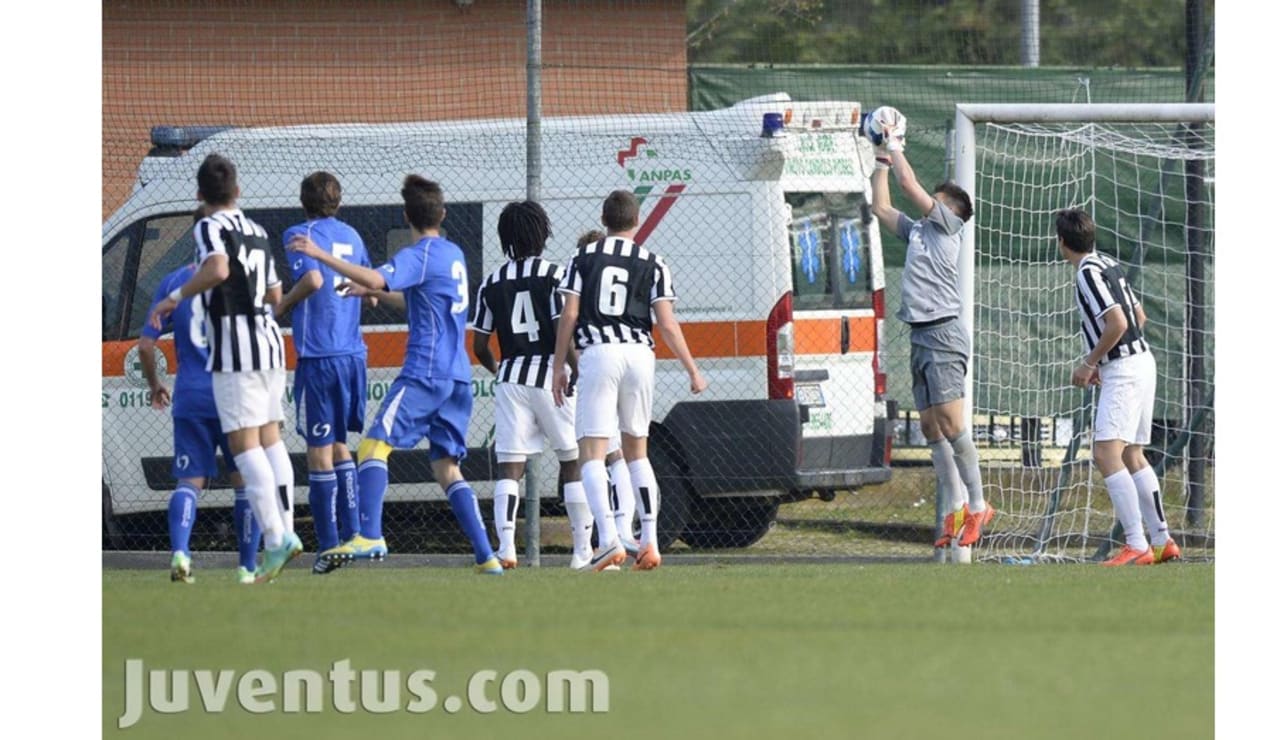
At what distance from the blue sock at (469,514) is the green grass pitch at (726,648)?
551 mm

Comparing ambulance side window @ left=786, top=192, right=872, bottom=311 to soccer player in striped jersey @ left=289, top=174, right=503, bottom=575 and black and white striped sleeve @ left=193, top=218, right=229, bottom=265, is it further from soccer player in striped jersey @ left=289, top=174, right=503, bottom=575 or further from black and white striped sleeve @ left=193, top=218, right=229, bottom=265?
black and white striped sleeve @ left=193, top=218, right=229, bottom=265

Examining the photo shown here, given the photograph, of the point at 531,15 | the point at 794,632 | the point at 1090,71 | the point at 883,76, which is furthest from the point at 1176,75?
the point at 794,632

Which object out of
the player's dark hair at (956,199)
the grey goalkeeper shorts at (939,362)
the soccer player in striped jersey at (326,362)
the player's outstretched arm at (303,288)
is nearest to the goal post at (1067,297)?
the player's dark hair at (956,199)

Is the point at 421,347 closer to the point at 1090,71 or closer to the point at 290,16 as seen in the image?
the point at 1090,71

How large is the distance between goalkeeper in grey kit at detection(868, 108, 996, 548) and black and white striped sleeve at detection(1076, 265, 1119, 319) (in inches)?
29.2

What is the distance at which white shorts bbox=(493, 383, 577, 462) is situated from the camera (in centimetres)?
1105

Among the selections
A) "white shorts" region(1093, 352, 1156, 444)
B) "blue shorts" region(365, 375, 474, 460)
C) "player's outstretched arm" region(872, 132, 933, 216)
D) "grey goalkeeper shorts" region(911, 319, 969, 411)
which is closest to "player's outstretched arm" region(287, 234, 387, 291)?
"blue shorts" region(365, 375, 474, 460)

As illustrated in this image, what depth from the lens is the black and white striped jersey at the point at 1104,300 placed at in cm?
1125

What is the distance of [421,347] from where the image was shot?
34.6ft

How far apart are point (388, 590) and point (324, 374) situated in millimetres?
1646

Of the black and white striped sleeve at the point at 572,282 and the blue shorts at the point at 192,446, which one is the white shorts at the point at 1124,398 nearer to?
the black and white striped sleeve at the point at 572,282

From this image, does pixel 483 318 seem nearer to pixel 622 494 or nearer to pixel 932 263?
pixel 622 494

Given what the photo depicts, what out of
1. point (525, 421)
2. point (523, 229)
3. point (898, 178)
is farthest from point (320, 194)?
point (898, 178)

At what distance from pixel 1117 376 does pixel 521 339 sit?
330 centimetres
